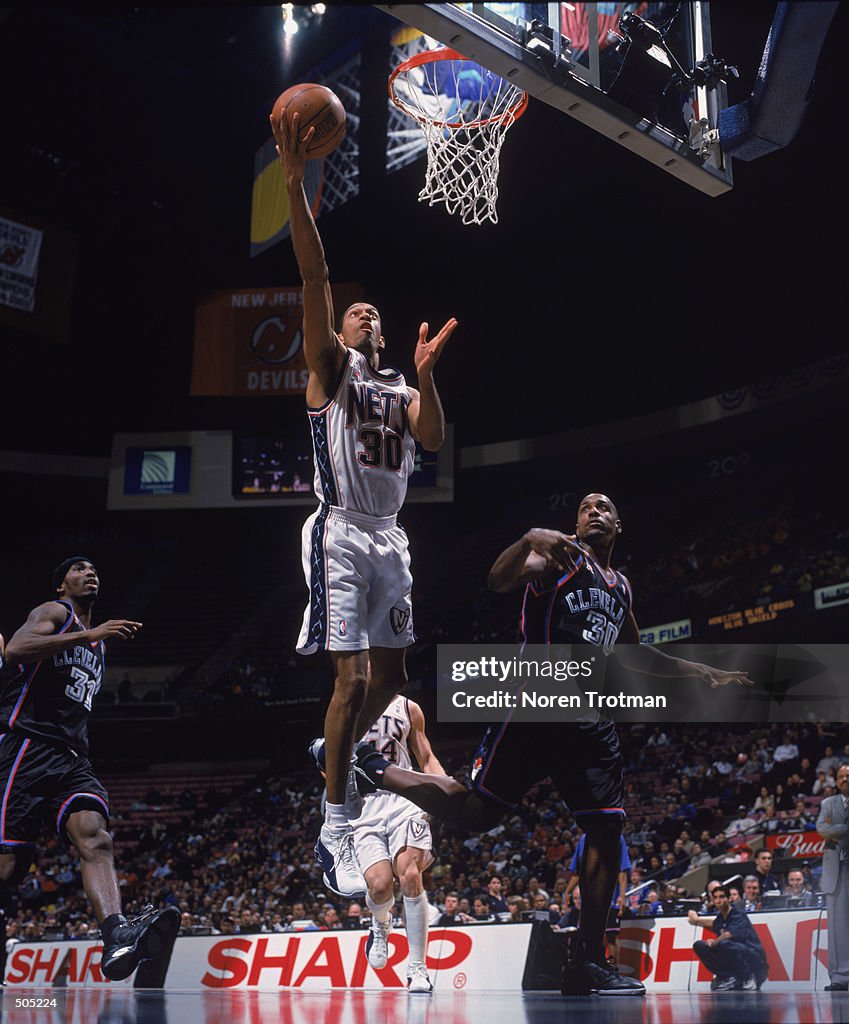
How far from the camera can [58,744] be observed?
5289 mm

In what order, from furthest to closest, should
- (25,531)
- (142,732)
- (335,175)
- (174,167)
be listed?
(25,531) < (142,732) < (174,167) < (335,175)

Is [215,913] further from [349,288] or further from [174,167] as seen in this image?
[174,167]

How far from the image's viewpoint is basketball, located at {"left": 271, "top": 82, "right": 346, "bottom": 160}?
15.3 feet

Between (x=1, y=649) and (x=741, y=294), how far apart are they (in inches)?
604

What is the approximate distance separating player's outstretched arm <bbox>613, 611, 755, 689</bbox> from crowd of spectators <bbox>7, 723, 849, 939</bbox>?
4378 mm

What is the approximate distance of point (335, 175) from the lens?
675 inches

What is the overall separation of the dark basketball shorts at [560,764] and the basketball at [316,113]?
2885 millimetres

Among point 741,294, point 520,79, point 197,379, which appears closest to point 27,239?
point 197,379

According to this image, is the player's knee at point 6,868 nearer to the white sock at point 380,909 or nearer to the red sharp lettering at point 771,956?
the white sock at point 380,909

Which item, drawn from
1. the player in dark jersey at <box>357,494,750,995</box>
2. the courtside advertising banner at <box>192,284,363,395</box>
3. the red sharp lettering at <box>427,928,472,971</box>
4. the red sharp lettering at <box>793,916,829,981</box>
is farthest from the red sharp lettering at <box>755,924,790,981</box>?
the courtside advertising banner at <box>192,284,363,395</box>

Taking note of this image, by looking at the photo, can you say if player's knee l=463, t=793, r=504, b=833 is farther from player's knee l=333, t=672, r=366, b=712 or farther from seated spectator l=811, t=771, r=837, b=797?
seated spectator l=811, t=771, r=837, b=797

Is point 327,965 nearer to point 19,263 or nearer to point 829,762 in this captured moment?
point 829,762

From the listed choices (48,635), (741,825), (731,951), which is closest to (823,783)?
(741,825)

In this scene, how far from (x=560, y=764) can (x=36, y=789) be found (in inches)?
Result: 101
